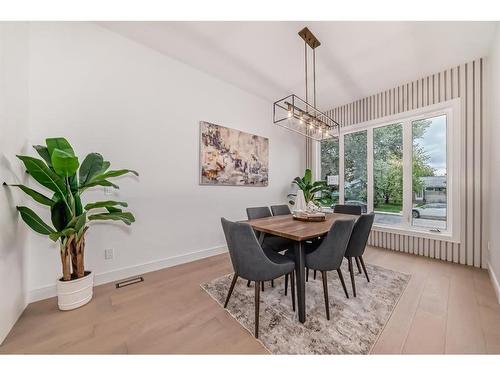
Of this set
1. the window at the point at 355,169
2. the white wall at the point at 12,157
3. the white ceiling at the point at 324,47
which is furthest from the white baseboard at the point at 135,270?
the window at the point at 355,169

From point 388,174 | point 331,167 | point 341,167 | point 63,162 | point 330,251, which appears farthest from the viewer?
point 331,167

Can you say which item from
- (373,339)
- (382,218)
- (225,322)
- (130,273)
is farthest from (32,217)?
(382,218)

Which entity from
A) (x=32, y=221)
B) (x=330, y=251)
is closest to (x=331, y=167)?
(x=330, y=251)

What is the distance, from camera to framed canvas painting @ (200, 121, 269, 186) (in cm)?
303

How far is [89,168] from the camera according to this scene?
1.79 m

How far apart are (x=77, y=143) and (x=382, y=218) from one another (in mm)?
4841

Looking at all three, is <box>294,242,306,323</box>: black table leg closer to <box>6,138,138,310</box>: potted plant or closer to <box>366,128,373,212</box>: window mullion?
<box>6,138,138,310</box>: potted plant

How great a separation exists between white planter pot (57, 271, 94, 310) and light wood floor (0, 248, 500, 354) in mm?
64

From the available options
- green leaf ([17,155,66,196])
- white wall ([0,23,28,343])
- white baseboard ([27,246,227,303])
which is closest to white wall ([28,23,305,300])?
white baseboard ([27,246,227,303])

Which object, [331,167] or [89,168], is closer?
[89,168]

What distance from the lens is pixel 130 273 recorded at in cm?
236

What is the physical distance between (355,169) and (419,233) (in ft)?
5.08

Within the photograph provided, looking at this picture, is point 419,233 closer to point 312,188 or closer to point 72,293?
point 312,188
